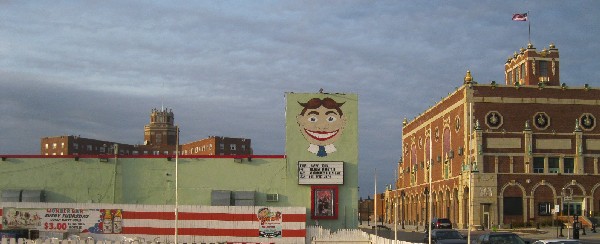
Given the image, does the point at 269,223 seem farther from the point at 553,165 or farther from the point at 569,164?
the point at 569,164

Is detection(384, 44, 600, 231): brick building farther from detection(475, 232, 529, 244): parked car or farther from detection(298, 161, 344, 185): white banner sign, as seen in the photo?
detection(475, 232, 529, 244): parked car

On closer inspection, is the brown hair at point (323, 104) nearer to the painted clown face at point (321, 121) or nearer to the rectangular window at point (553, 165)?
the painted clown face at point (321, 121)

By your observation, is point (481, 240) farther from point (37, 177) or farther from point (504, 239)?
point (37, 177)

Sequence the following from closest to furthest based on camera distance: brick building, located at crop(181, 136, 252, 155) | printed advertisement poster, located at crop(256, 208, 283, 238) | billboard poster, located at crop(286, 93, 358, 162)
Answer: printed advertisement poster, located at crop(256, 208, 283, 238) → billboard poster, located at crop(286, 93, 358, 162) → brick building, located at crop(181, 136, 252, 155)

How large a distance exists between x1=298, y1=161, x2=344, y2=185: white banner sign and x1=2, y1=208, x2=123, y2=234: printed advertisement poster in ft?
41.2

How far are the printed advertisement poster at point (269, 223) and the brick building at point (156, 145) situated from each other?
127 m

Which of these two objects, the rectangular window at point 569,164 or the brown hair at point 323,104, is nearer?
the brown hair at point 323,104

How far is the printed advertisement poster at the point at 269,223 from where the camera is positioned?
4659 cm

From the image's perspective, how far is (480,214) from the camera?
276ft

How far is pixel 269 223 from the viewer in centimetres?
4669

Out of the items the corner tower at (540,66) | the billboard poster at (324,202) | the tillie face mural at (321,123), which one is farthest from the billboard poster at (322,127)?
the corner tower at (540,66)

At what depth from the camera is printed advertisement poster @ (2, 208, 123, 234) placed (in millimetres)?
47562

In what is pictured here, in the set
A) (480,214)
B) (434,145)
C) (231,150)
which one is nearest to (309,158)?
(480,214)

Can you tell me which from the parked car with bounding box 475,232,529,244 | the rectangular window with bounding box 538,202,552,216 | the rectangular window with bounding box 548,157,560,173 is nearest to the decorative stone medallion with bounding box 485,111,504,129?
the rectangular window with bounding box 548,157,560,173
